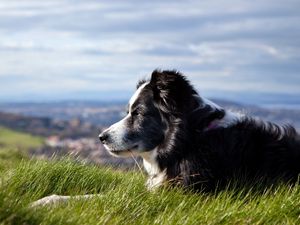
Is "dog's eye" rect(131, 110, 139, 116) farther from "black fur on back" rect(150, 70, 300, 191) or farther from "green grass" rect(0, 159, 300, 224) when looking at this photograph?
"green grass" rect(0, 159, 300, 224)


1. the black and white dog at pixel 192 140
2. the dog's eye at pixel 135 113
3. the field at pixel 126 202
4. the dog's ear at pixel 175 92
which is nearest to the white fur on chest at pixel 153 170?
the black and white dog at pixel 192 140

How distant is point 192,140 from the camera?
7.54 meters

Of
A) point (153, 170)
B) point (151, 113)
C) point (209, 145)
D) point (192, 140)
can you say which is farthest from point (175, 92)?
point (153, 170)

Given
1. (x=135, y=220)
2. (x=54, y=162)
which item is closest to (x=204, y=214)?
(x=135, y=220)

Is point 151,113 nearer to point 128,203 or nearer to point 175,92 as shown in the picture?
point 175,92

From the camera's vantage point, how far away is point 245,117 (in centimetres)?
789

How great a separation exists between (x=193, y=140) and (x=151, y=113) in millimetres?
734

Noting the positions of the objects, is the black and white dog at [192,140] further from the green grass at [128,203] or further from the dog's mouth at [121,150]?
the green grass at [128,203]

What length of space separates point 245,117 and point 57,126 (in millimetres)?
130005

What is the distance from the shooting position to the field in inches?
209

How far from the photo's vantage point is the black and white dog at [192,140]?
7.34m

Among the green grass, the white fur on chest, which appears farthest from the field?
the white fur on chest

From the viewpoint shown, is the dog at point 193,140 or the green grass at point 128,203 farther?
the dog at point 193,140

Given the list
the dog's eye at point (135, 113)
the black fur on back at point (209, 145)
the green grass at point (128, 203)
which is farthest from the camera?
the dog's eye at point (135, 113)
